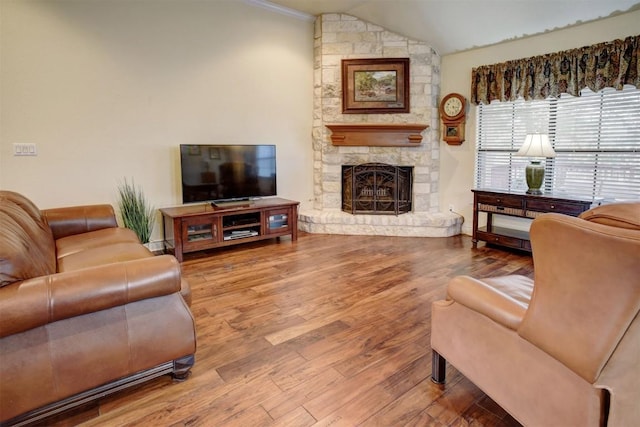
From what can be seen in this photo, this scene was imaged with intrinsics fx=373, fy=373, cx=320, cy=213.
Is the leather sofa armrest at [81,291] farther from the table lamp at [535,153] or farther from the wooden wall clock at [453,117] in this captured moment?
the wooden wall clock at [453,117]

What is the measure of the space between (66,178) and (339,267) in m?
2.96

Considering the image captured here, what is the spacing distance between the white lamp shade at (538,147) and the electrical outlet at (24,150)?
5.05 m

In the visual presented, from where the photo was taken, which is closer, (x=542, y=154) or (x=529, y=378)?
(x=529, y=378)

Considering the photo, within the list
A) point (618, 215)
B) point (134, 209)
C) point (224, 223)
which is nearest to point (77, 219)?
point (134, 209)

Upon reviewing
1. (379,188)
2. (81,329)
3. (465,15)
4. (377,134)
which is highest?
(465,15)

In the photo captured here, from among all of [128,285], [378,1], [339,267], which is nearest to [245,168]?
[339,267]

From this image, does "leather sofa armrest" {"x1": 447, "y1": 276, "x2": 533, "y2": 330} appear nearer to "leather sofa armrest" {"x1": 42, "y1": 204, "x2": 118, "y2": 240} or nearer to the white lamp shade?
the white lamp shade

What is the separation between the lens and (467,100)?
5180mm

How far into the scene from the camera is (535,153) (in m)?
4.05

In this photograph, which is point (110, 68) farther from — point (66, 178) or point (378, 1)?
point (378, 1)

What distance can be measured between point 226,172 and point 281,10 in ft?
8.03

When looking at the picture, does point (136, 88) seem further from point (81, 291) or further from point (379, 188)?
point (379, 188)

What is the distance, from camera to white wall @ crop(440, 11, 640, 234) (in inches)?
156

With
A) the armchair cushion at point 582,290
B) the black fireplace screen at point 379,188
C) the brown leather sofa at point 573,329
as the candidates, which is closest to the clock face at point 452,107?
the black fireplace screen at point 379,188
